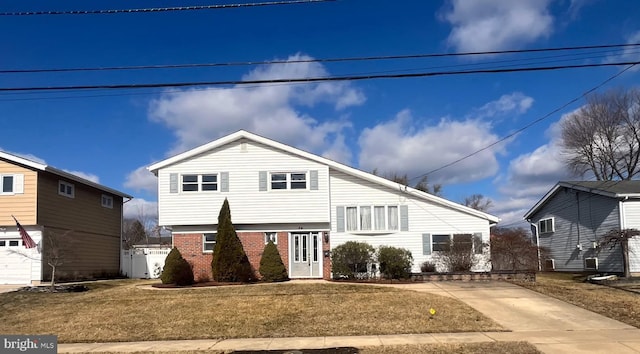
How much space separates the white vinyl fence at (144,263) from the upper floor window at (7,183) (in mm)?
8312

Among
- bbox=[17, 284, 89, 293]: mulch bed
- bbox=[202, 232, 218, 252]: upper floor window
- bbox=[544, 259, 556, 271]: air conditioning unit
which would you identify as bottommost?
bbox=[544, 259, 556, 271]: air conditioning unit

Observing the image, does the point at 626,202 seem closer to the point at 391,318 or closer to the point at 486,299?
the point at 486,299

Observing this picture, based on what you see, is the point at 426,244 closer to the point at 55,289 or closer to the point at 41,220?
the point at 55,289

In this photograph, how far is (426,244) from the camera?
78.3 ft

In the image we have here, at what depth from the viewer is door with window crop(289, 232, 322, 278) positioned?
76.6 ft

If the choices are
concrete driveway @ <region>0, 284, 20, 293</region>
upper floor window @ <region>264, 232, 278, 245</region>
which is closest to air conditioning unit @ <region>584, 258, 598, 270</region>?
upper floor window @ <region>264, 232, 278, 245</region>

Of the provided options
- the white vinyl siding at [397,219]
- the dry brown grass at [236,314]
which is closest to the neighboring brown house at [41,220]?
the dry brown grass at [236,314]

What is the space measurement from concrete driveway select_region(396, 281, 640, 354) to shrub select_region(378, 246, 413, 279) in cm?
297

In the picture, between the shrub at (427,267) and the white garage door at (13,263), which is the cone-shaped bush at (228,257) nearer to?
the shrub at (427,267)

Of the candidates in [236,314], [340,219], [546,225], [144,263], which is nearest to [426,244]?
[340,219]

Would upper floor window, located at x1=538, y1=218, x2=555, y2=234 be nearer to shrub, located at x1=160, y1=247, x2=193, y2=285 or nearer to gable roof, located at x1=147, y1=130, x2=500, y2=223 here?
gable roof, located at x1=147, y1=130, x2=500, y2=223

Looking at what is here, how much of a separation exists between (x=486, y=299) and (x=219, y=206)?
485 inches

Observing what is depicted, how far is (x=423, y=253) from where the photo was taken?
78.2ft

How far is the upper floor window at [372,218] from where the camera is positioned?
23938 mm
